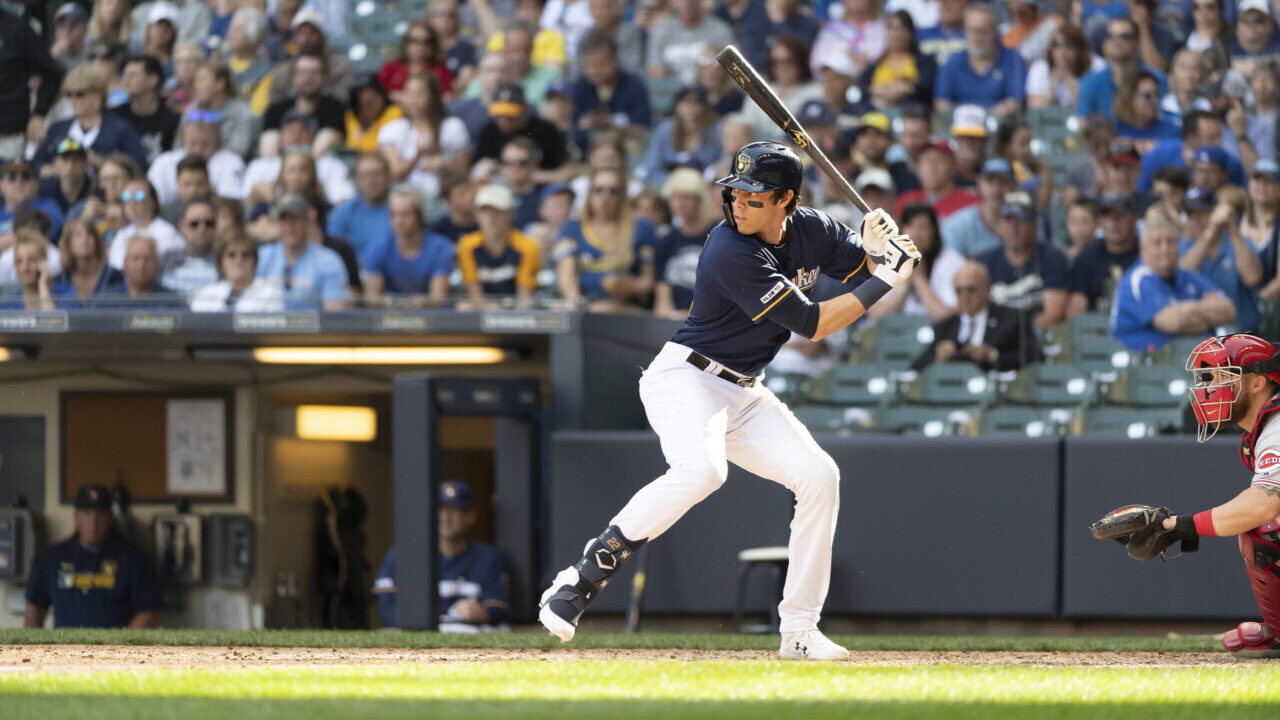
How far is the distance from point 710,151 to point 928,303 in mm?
1926

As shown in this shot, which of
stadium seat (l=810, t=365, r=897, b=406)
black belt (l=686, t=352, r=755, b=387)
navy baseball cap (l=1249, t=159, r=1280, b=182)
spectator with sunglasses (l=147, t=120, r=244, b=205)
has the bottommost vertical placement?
black belt (l=686, t=352, r=755, b=387)

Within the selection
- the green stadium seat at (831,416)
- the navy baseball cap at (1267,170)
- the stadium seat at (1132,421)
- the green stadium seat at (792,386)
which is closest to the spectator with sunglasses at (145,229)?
the green stadium seat at (792,386)

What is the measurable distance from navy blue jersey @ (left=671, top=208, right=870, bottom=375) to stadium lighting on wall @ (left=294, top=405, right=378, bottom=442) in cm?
544

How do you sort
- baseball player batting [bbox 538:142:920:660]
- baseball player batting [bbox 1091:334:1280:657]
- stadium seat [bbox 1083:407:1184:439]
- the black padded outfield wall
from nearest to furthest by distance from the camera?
baseball player batting [bbox 1091:334:1280:657] → baseball player batting [bbox 538:142:920:660] → the black padded outfield wall → stadium seat [bbox 1083:407:1184:439]

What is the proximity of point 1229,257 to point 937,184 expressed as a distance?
5.91 ft

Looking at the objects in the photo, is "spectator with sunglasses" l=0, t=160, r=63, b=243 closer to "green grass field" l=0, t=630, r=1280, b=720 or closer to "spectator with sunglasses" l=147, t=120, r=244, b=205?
"spectator with sunglasses" l=147, t=120, r=244, b=205

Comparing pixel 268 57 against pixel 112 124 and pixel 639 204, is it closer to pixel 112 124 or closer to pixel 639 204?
pixel 112 124

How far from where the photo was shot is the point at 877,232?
5.38 meters

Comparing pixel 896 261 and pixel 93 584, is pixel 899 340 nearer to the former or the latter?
pixel 896 261

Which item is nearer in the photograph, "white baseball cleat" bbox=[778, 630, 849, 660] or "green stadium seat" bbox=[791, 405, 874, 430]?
"white baseball cleat" bbox=[778, 630, 849, 660]

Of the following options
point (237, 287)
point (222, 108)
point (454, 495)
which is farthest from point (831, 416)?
point (222, 108)

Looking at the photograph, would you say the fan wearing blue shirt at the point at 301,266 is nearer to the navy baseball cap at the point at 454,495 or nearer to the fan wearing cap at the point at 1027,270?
the navy baseball cap at the point at 454,495

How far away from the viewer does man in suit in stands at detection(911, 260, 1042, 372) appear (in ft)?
29.3

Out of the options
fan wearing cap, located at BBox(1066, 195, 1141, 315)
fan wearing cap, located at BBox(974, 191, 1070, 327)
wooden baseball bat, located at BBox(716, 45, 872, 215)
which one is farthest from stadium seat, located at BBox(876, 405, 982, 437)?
wooden baseball bat, located at BBox(716, 45, 872, 215)
